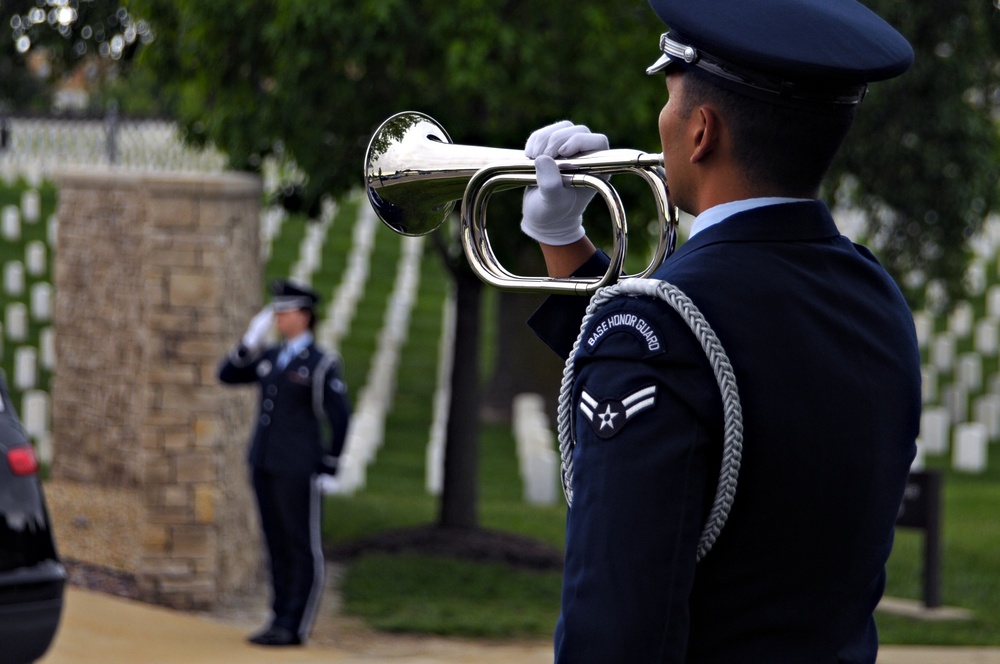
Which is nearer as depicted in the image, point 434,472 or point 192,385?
point 192,385

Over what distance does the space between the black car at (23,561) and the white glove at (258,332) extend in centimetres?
238

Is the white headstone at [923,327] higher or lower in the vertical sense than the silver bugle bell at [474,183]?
lower

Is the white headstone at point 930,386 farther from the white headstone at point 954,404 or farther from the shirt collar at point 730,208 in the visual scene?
the shirt collar at point 730,208

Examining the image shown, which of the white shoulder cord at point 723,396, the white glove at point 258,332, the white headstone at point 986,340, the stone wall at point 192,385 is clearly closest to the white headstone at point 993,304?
the white headstone at point 986,340

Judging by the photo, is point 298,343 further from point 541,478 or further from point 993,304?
point 993,304

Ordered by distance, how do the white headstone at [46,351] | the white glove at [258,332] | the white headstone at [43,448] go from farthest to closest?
the white headstone at [46,351], the white headstone at [43,448], the white glove at [258,332]

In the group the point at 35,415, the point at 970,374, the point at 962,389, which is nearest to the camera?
the point at 35,415

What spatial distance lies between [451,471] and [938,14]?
5.25 meters

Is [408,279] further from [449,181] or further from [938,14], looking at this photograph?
[449,181]

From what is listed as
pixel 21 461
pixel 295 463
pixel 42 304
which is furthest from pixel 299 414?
pixel 42 304

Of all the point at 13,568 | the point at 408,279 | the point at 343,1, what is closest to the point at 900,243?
the point at 343,1

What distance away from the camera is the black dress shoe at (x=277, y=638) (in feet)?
25.1

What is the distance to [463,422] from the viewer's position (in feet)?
35.0

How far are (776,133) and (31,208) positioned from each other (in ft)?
82.3
